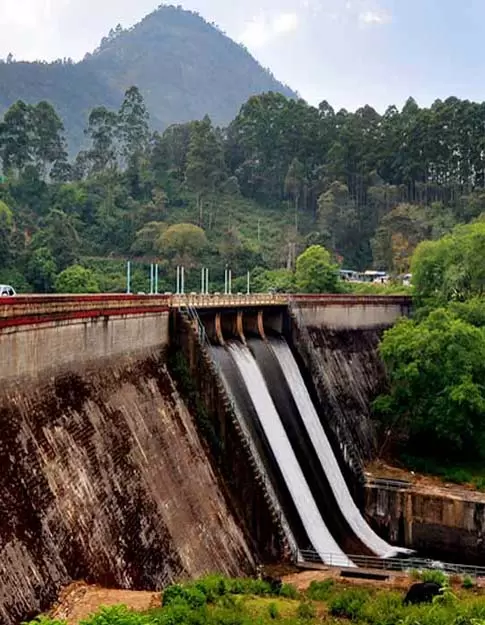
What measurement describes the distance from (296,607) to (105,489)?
17.7ft

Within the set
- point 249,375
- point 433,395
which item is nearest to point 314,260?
point 433,395

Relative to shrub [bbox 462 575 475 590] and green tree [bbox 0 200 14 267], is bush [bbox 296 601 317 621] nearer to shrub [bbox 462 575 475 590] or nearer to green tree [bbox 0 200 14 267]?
shrub [bbox 462 575 475 590]

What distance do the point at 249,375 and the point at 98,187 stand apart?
188 feet

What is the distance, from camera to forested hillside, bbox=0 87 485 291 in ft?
222

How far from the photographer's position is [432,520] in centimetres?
2797

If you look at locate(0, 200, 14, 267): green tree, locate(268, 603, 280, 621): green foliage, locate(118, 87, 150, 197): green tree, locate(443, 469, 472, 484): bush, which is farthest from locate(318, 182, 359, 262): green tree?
locate(268, 603, 280, 621): green foliage

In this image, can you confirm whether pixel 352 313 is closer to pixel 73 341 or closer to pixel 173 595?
pixel 73 341

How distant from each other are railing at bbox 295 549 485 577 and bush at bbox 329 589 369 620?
16.5ft

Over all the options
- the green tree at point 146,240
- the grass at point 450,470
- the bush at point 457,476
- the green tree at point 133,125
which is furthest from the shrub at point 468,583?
the green tree at point 133,125

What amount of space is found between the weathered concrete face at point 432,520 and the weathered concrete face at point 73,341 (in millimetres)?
11764

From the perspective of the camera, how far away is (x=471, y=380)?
1265 inches

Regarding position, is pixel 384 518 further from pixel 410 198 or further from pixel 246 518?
pixel 410 198

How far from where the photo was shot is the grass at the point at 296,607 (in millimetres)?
14453

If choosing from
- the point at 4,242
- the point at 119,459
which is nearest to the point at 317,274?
the point at 4,242
